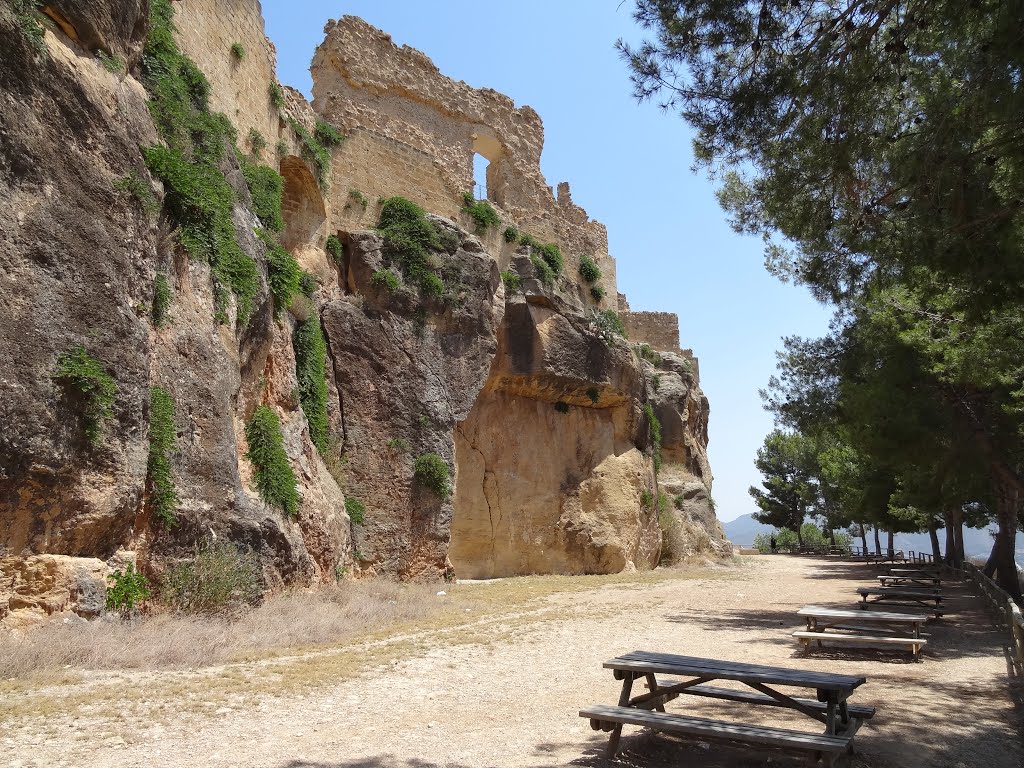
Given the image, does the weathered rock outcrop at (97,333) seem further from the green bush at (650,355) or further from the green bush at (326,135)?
the green bush at (650,355)

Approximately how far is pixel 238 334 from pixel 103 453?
3.74 m

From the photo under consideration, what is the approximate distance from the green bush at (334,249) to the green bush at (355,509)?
5481 millimetres

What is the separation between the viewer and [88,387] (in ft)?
27.7

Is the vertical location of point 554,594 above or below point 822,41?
below

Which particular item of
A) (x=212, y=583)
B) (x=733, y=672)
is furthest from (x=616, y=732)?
(x=212, y=583)

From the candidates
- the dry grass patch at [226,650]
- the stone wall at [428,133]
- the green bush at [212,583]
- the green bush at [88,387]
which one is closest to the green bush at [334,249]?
the stone wall at [428,133]

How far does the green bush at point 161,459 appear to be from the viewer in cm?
948

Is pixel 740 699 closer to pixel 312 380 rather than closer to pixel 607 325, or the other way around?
pixel 312 380

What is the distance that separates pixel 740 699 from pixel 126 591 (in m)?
6.71

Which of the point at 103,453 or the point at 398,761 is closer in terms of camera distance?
the point at 398,761

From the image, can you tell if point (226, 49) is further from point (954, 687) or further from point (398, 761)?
point (954, 687)

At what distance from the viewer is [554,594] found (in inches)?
647

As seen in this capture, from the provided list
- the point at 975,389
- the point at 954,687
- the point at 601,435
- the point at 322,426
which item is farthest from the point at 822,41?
the point at 601,435

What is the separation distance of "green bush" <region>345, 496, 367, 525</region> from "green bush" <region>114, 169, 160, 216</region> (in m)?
7.34
